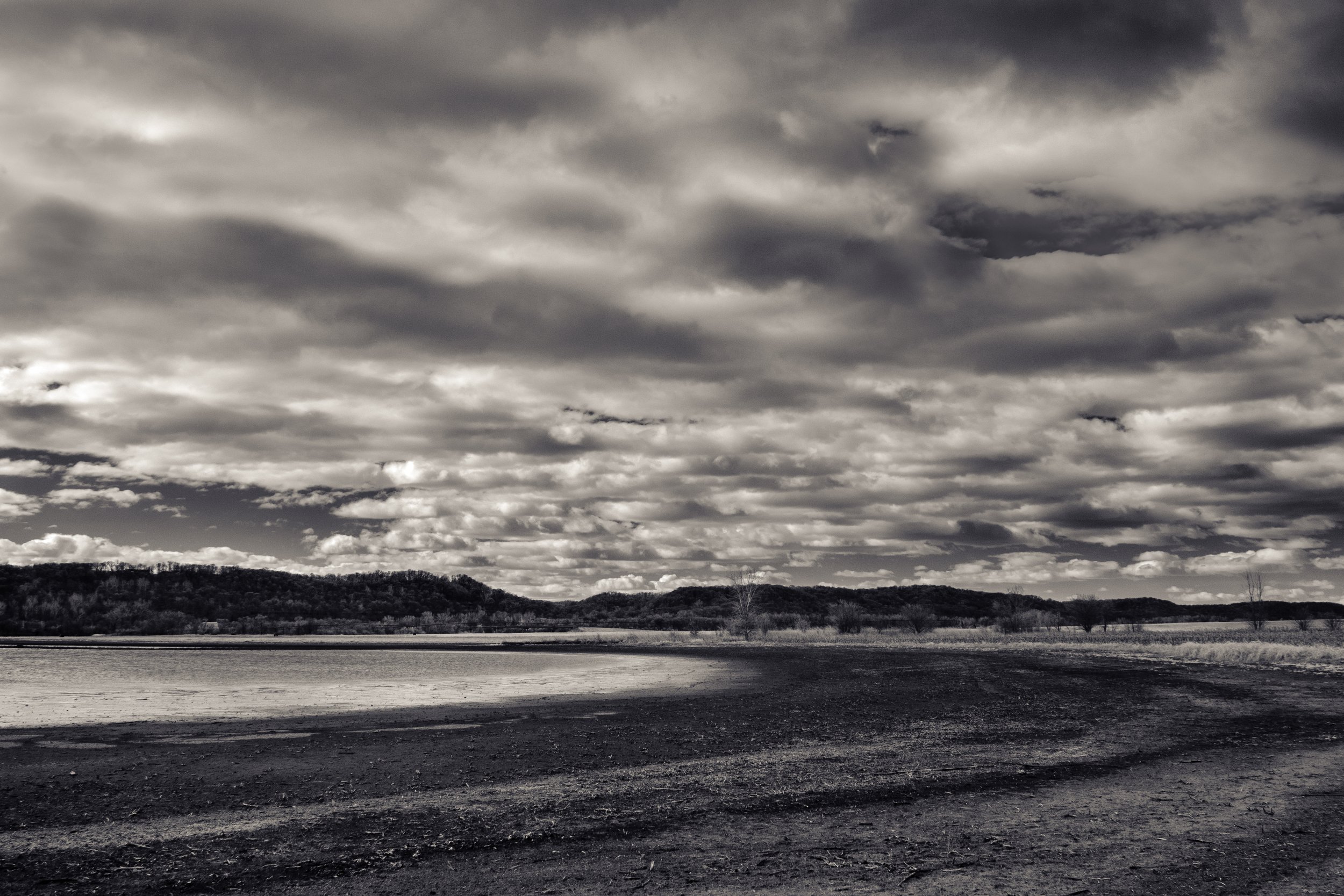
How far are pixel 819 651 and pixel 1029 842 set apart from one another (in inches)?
2325

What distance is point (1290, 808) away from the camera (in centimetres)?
1049

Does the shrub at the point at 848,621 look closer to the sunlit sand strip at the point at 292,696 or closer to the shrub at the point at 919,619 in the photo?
the shrub at the point at 919,619

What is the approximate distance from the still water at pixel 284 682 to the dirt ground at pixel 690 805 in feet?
15.8

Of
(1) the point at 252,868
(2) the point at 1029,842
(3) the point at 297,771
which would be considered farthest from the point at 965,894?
(3) the point at 297,771

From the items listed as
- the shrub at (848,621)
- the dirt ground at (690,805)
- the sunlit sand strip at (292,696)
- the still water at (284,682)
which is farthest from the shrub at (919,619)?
the dirt ground at (690,805)

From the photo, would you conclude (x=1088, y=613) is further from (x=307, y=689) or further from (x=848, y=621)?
(x=307, y=689)

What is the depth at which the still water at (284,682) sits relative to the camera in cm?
2486

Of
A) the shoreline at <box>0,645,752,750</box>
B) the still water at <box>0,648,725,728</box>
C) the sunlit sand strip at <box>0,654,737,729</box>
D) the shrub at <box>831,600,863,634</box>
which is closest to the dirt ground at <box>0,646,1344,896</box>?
the shoreline at <box>0,645,752,750</box>

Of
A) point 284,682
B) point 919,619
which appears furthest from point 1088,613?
point 284,682

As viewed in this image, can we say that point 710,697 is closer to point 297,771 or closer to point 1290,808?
point 297,771

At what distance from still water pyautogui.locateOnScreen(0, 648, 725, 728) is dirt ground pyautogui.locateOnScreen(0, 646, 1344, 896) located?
15.8 feet

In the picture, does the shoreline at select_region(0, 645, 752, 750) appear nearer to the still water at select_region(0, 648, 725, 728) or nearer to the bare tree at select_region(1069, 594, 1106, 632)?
the still water at select_region(0, 648, 725, 728)

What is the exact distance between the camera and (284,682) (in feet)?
123

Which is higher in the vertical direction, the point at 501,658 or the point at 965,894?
the point at 965,894
